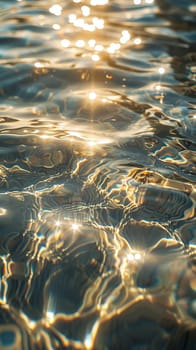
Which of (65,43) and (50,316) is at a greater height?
(65,43)

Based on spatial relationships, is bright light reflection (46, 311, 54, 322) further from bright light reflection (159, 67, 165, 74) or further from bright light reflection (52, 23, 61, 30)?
bright light reflection (52, 23, 61, 30)

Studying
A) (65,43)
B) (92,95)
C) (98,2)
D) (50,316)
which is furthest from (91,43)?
(50,316)

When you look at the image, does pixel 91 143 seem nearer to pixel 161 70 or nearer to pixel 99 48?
pixel 161 70

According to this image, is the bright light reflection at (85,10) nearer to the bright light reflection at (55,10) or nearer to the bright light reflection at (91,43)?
the bright light reflection at (55,10)

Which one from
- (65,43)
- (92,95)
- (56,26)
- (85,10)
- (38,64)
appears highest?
(85,10)

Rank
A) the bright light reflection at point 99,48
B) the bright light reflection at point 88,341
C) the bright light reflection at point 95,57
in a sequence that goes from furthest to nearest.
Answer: the bright light reflection at point 99,48 → the bright light reflection at point 95,57 → the bright light reflection at point 88,341

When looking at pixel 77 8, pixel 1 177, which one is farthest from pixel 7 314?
pixel 77 8

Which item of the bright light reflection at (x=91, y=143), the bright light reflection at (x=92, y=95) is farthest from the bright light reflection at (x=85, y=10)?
the bright light reflection at (x=91, y=143)
